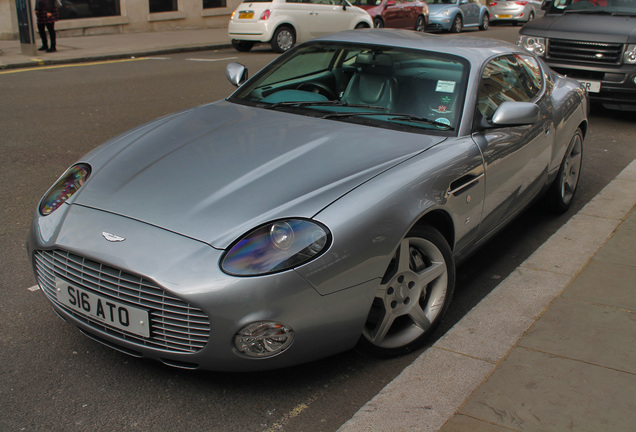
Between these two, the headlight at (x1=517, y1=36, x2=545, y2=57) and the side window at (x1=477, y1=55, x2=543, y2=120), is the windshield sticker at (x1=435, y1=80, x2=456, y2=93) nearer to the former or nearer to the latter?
the side window at (x1=477, y1=55, x2=543, y2=120)

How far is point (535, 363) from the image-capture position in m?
3.31

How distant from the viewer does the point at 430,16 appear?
2527 centimetres

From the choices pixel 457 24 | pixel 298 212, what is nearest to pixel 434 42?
pixel 298 212

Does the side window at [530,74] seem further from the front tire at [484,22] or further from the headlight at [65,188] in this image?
the front tire at [484,22]

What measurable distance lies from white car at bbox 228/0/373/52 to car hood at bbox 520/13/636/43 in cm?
867

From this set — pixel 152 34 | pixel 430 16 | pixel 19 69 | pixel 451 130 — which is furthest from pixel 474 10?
pixel 451 130

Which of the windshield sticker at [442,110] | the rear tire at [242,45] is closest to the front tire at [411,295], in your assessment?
the windshield sticker at [442,110]

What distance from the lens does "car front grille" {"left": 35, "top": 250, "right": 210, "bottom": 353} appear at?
9.62 feet

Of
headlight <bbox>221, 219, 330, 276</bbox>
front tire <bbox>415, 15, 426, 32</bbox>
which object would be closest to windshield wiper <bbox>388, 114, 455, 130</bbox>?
headlight <bbox>221, 219, 330, 276</bbox>

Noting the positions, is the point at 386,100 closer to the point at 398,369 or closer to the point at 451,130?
the point at 451,130

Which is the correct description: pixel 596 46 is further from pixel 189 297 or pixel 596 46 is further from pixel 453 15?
pixel 453 15

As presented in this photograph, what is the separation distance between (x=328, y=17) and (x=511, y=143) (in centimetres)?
1486

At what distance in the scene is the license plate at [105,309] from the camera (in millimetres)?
3004

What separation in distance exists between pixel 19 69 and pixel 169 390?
12131 mm
